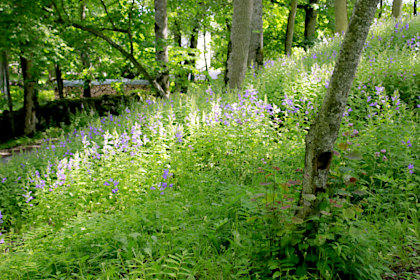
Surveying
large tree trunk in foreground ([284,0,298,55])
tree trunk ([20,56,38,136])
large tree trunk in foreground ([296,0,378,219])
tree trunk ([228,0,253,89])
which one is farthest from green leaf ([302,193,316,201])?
large tree trunk in foreground ([284,0,298,55])

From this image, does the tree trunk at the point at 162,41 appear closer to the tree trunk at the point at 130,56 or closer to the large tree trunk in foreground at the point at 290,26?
the tree trunk at the point at 130,56

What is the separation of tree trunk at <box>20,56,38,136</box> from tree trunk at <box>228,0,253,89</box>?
827cm

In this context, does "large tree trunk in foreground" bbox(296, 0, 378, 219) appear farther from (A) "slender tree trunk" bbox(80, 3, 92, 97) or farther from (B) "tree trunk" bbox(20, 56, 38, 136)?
(B) "tree trunk" bbox(20, 56, 38, 136)

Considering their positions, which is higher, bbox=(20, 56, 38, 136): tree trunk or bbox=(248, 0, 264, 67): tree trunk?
bbox=(248, 0, 264, 67): tree trunk

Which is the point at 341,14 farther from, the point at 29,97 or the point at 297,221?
the point at 297,221

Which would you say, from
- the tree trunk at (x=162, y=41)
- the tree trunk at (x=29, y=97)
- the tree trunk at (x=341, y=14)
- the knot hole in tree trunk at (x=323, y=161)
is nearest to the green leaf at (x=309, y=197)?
the knot hole in tree trunk at (x=323, y=161)

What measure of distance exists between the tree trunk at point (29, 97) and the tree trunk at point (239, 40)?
827cm

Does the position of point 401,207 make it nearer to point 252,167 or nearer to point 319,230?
point 319,230

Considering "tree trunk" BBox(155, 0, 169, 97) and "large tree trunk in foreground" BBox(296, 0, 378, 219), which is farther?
"tree trunk" BBox(155, 0, 169, 97)

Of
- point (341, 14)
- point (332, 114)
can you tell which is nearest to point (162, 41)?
point (332, 114)

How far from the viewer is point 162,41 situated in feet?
31.7

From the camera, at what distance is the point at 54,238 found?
3262mm

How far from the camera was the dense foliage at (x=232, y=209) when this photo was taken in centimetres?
245

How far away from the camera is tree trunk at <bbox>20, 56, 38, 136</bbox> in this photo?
40.0 feet
